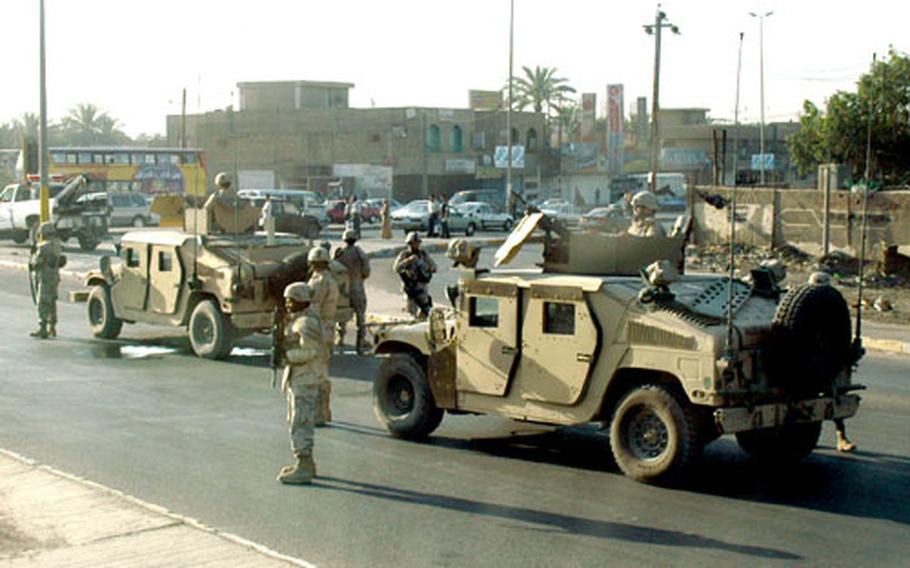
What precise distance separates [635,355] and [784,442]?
5.70 ft

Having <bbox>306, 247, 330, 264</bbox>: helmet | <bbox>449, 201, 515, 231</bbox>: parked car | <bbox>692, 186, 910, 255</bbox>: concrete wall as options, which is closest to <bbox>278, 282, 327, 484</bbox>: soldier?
<bbox>306, 247, 330, 264</bbox>: helmet

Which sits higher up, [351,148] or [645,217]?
[351,148]

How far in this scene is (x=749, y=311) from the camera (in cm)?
1036

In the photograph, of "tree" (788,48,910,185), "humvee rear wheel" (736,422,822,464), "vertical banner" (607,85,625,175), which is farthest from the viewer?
"vertical banner" (607,85,625,175)

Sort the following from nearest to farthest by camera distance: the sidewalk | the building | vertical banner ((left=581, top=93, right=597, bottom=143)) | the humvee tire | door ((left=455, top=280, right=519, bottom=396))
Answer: the sidewalk, door ((left=455, top=280, right=519, bottom=396)), the humvee tire, the building, vertical banner ((left=581, top=93, right=597, bottom=143))

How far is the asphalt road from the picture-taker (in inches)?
328

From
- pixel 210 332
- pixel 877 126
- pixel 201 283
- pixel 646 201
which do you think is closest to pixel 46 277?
pixel 201 283

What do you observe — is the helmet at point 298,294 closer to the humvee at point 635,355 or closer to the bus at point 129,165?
the humvee at point 635,355

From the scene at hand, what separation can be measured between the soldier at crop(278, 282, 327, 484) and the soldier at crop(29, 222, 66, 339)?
10.8 meters

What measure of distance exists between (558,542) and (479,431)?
4.14 metres

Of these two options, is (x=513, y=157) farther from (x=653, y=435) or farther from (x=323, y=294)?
(x=653, y=435)

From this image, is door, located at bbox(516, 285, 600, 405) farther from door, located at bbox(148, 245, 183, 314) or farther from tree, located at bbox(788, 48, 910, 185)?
tree, located at bbox(788, 48, 910, 185)

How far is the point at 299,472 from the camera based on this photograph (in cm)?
1017

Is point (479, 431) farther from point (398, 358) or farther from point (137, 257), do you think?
point (137, 257)
